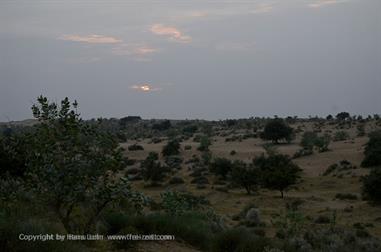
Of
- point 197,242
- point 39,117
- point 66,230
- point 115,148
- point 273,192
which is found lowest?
point 273,192

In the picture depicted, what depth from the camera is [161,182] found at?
40.7m

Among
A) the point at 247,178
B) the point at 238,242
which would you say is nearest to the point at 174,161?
the point at 247,178

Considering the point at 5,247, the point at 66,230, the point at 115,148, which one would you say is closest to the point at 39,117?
the point at 115,148

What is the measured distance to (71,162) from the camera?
9070 mm

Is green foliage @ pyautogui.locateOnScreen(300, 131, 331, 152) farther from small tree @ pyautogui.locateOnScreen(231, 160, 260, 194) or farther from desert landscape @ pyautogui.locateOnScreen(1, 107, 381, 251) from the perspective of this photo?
small tree @ pyautogui.locateOnScreen(231, 160, 260, 194)

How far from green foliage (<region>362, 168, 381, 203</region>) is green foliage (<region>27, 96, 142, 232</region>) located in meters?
22.4

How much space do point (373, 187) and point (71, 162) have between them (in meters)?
23.5

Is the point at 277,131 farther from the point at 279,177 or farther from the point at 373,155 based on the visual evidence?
the point at 279,177

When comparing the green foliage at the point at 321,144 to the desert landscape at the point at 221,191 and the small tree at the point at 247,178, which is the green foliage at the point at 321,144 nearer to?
the desert landscape at the point at 221,191

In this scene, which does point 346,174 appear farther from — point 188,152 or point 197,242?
point 197,242

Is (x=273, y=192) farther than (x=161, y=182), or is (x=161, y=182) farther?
(x=161, y=182)

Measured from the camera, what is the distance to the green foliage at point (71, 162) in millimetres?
8992

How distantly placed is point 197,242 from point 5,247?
5836mm

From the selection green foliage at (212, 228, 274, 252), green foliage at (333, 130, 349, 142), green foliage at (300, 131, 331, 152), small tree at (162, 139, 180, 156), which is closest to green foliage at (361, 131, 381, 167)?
green foliage at (300, 131, 331, 152)
